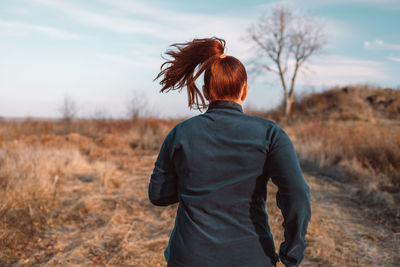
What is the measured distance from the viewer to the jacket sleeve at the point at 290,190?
1.17m

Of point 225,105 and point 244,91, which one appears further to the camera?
point 244,91

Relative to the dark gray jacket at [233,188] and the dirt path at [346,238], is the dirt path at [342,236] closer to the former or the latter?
the dirt path at [346,238]

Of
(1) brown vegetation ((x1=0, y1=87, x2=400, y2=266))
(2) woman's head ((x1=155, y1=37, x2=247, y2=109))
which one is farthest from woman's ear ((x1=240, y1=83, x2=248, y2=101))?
(1) brown vegetation ((x1=0, y1=87, x2=400, y2=266))

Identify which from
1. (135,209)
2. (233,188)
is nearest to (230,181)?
(233,188)

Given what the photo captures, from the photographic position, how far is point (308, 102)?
2373cm

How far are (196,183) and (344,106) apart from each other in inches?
846

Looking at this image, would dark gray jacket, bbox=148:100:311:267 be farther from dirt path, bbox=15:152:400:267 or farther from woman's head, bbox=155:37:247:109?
dirt path, bbox=15:152:400:267

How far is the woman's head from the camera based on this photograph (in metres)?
1.28

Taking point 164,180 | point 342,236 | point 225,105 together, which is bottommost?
point 342,236

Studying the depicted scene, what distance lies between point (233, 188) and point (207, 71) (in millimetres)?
513

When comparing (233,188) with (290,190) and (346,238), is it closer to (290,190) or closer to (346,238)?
(290,190)

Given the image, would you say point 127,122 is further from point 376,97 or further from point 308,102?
point 376,97

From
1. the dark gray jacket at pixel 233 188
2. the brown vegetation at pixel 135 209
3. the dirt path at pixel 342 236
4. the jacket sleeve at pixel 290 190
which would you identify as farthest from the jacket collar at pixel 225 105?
the dirt path at pixel 342 236

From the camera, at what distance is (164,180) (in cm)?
144
